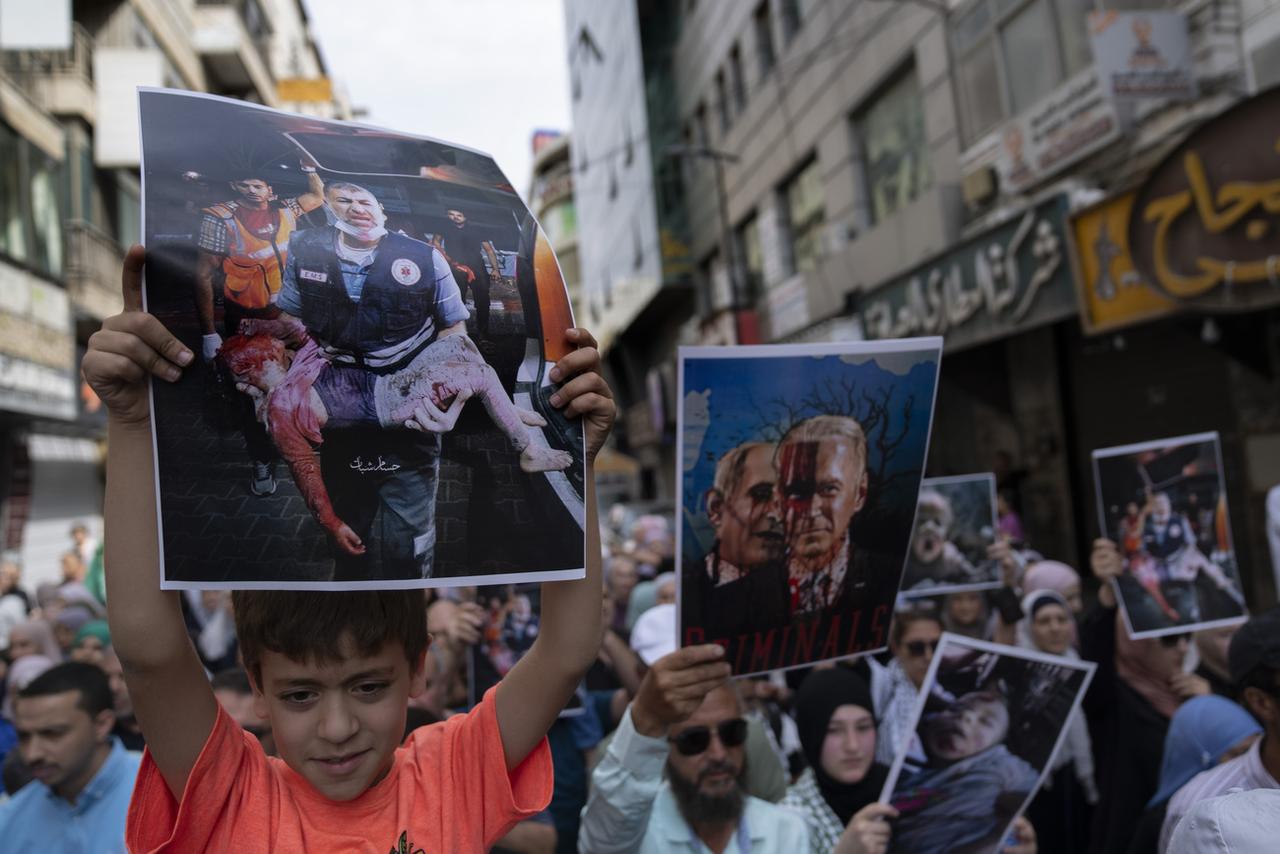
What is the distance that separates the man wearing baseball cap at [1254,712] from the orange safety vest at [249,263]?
2.35m

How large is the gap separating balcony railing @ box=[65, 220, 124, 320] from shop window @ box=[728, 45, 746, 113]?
42.0ft

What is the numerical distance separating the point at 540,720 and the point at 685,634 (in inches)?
18.0

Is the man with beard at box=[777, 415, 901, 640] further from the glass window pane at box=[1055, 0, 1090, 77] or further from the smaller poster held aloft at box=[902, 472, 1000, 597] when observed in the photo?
the glass window pane at box=[1055, 0, 1090, 77]

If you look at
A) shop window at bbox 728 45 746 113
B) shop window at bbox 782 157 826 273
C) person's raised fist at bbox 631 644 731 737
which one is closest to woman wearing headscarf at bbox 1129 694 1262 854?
person's raised fist at bbox 631 644 731 737

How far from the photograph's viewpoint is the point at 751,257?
22516 millimetres

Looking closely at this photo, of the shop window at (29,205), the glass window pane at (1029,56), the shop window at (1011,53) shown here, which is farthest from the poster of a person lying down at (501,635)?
the shop window at (29,205)

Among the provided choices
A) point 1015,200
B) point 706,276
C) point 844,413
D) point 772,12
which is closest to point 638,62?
point 706,276

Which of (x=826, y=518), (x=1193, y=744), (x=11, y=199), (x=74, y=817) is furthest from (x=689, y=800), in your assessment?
(x=11, y=199)

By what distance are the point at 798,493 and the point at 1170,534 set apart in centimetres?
235

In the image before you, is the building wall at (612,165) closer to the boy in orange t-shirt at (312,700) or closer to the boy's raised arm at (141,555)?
the boy in orange t-shirt at (312,700)

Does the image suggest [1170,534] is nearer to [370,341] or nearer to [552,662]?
[552,662]

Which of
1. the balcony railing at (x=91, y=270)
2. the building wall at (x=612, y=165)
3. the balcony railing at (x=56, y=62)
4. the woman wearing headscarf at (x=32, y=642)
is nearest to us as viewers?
Answer: the woman wearing headscarf at (x=32, y=642)

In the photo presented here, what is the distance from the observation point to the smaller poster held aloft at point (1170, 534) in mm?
3611

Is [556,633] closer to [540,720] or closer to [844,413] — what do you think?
[540,720]
